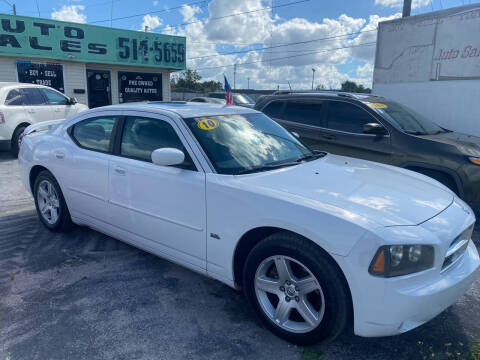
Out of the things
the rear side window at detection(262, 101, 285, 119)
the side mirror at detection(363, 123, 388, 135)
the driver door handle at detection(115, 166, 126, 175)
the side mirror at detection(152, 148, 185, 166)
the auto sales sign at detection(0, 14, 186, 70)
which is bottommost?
the driver door handle at detection(115, 166, 126, 175)

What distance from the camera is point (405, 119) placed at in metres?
5.70

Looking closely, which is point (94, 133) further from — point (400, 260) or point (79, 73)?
point (79, 73)

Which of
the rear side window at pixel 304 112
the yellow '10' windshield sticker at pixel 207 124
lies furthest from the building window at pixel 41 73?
the yellow '10' windshield sticker at pixel 207 124

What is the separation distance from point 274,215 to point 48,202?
10.7 ft

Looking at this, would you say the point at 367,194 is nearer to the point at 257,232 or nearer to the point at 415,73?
the point at 257,232

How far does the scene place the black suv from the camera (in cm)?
479

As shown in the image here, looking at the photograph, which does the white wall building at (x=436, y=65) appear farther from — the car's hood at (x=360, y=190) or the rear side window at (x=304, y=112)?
the car's hood at (x=360, y=190)

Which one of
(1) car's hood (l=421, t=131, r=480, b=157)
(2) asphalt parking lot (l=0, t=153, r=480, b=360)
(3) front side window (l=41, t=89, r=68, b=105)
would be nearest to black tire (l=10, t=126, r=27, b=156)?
(3) front side window (l=41, t=89, r=68, b=105)

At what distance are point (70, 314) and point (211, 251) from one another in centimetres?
121

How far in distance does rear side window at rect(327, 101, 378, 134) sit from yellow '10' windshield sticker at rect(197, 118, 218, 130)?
9.87 ft

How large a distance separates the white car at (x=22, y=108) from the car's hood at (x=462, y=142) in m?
8.66

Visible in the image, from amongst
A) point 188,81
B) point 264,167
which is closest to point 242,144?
point 264,167

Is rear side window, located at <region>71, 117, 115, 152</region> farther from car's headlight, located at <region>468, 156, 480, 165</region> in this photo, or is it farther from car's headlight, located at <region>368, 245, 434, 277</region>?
car's headlight, located at <region>468, 156, 480, 165</region>

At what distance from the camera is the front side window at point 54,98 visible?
9836 millimetres
